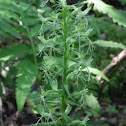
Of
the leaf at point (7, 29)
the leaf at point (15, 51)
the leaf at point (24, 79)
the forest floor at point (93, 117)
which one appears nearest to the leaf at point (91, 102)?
the leaf at point (24, 79)

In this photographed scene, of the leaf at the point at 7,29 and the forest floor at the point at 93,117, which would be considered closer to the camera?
the leaf at the point at 7,29

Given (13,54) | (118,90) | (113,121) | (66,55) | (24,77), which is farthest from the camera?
(118,90)

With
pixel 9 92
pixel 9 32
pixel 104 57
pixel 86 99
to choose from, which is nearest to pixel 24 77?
pixel 9 32

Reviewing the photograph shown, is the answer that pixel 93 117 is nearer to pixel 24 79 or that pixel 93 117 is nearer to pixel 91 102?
pixel 91 102

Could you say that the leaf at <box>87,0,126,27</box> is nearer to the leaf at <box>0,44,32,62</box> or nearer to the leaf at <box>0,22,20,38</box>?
the leaf at <box>0,22,20,38</box>

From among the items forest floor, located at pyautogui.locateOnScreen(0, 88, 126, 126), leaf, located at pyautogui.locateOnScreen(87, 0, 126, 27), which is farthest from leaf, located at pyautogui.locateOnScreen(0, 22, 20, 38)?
forest floor, located at pyautogui.locateOnScreen(0, 88, 126, 126)

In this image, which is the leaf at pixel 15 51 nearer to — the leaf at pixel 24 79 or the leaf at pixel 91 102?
the leaf at pixel 24 79

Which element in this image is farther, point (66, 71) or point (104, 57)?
point (104, 57)

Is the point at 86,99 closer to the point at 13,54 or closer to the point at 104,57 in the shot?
the point at 13,54

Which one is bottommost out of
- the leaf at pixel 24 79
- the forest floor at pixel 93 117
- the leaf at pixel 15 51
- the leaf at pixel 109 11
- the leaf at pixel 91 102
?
the forest floor at pixel 93 117
